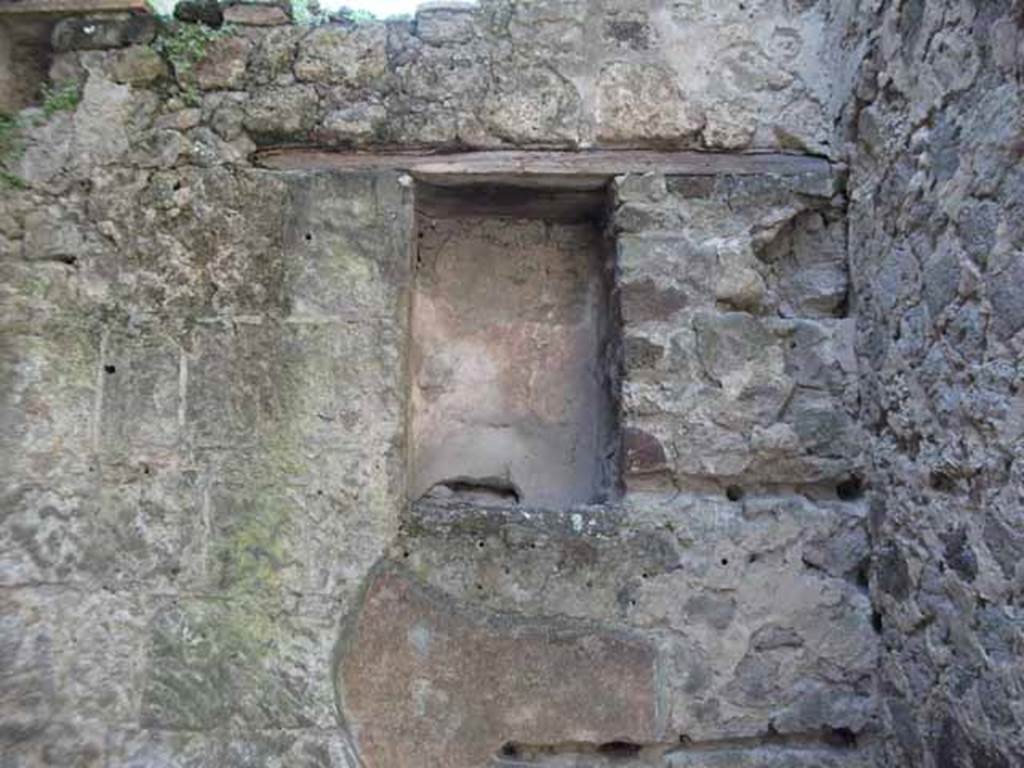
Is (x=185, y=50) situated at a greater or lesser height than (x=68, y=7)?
lesser

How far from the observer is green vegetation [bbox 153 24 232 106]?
2.54m

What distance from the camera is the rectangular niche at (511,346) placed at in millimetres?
2656

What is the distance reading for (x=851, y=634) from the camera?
2328mm

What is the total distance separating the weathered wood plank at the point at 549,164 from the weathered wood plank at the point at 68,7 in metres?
0.59

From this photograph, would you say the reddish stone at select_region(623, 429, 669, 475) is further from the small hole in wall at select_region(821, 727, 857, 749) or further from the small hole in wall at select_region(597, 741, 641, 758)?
the small hole in wall at select_region(821, 727, 857, 749)

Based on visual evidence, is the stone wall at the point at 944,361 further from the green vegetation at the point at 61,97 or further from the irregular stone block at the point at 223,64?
the green vegetation at the point at 61,97

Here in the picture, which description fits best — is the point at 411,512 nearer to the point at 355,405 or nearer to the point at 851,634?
the point at 355,405

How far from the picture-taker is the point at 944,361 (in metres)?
1.94

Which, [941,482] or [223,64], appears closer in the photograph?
[941,482]

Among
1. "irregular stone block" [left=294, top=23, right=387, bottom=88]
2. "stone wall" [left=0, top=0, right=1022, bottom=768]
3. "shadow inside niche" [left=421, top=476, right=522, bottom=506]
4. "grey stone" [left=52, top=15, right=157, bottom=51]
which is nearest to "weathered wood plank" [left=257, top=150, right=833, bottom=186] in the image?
"stone wall" [left=0, top=0, right=1022, bottom=768]

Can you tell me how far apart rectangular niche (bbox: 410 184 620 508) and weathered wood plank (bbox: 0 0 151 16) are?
1015mm

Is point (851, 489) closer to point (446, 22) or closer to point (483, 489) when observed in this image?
point (483, 489)

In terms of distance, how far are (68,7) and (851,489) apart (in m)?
2.70

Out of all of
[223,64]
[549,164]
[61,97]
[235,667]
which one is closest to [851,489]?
[549,164]
